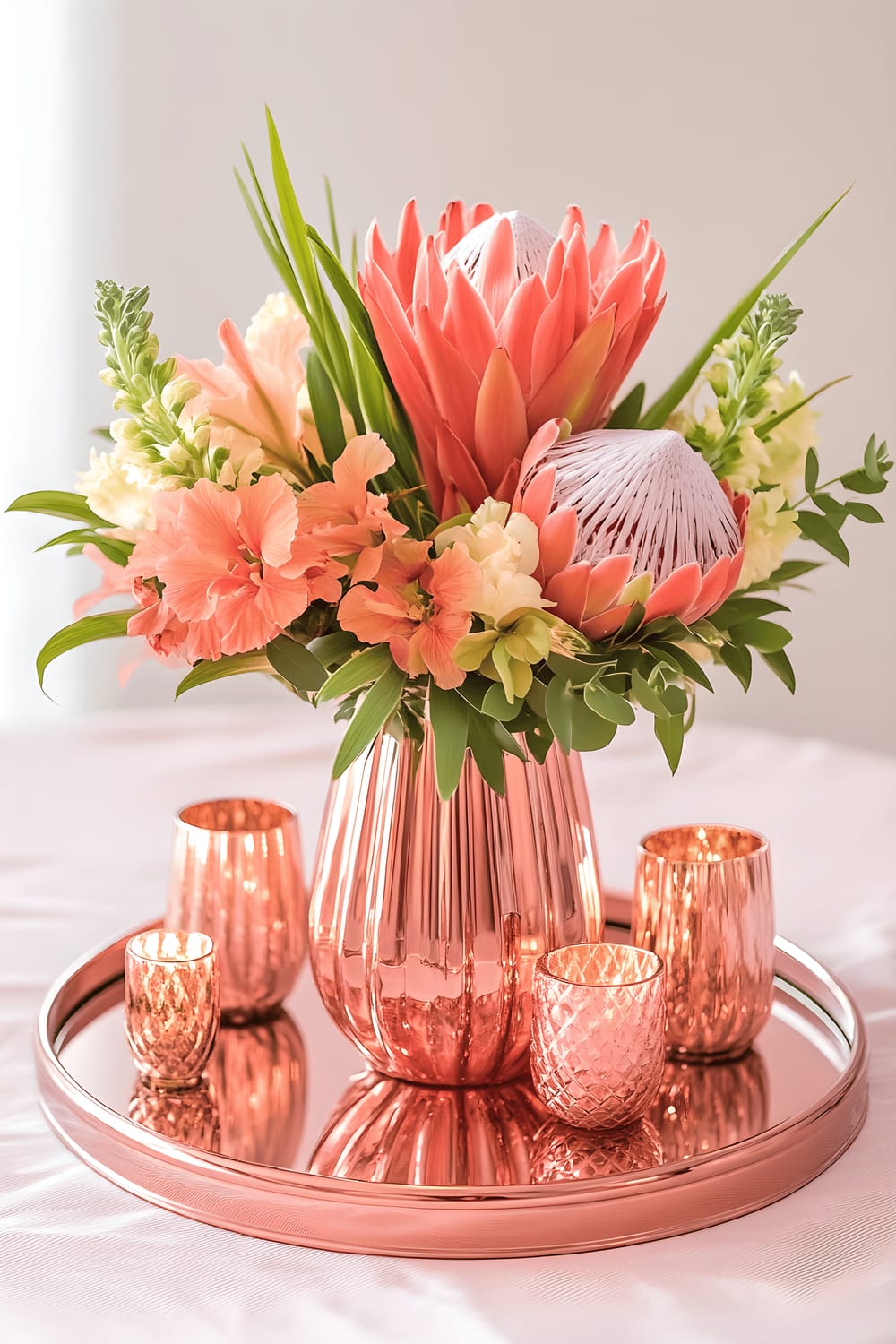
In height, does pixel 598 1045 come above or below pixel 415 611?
below

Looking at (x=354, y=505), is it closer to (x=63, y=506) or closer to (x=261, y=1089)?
(x=63, y=506)

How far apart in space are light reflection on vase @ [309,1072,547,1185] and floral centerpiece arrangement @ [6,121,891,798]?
0.21m

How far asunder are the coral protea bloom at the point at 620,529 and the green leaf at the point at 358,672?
97 mm

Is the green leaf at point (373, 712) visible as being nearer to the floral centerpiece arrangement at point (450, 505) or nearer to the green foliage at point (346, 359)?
the floral centerpiece arrangement at point (450, 505)

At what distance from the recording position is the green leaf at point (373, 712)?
0.76 metres

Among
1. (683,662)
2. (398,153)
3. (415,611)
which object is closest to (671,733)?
(683,662)

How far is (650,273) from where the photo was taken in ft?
2.68

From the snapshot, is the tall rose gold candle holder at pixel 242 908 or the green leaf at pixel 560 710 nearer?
the green leaf at pixel 560 710

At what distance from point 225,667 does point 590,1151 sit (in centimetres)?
34

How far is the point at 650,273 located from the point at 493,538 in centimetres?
20

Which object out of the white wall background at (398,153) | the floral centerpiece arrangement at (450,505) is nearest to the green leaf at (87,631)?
the floral centerpiece arrangement at (450,505)

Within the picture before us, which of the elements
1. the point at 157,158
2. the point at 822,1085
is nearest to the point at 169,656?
the point at 822,1085

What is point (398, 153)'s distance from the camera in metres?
3.00

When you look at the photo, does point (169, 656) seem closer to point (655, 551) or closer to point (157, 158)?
point (655, 551)
